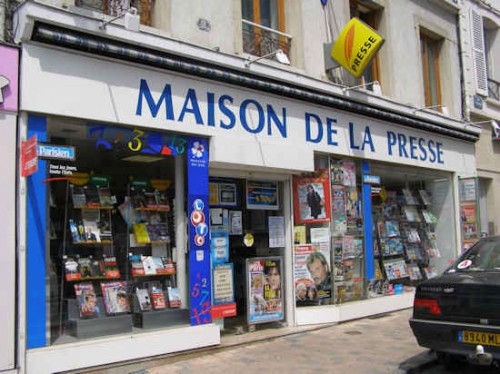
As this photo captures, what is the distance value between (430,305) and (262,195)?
3650 mm

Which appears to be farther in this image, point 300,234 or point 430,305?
point 300,234

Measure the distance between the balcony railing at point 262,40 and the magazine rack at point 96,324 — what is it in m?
4.64

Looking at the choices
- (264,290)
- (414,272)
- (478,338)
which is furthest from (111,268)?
(414,272)

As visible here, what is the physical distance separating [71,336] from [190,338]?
1566 millimetres

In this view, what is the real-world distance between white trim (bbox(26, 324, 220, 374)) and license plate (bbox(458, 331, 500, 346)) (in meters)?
3.26

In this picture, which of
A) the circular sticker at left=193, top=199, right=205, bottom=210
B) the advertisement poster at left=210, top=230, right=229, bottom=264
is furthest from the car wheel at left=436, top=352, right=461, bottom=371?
the circular sticker at left=193, top=199, right=205, bottom=210

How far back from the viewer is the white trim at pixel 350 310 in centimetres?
887

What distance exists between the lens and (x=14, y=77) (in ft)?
18.6

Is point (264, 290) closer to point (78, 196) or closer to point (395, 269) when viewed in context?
point (78, 196)

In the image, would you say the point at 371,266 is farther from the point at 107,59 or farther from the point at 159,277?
the point at 107,59

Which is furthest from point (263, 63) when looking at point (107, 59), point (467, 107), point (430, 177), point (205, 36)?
point (467, 107)

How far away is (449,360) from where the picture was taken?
623 cm

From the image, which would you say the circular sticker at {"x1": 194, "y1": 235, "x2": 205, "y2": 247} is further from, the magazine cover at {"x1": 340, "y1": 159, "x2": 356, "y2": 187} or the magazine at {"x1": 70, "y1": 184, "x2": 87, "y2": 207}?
the magazine cover at {"x1": 340, "y1": 159, "x2": 356, "y2": 187}

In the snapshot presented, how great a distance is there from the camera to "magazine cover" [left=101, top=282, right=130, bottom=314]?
663 centimetres
